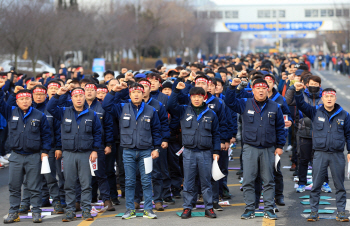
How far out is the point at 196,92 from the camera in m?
7.90

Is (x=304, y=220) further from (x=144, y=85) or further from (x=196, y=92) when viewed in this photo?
(x=144, y=85)

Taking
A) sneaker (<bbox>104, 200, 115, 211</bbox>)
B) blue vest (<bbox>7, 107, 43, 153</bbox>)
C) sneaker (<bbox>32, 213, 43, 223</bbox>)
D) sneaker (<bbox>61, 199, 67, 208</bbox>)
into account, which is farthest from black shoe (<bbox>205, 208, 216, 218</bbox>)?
blue vest (<bbox>7, 107, 43, 153</bbox>)

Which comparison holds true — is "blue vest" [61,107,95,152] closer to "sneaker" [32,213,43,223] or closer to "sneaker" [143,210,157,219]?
"sneaker" [32,213,43,223]

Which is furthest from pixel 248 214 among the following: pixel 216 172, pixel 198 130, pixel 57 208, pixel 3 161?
pixel 3 161

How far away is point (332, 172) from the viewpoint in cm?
768

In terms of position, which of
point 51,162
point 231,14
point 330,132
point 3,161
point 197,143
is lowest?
point 3,161

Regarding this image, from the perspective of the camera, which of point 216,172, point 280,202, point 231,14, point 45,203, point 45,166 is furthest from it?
point 231,14

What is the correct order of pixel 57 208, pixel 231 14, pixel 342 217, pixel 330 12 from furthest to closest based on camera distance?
1. pixel 231 14
2. pixel 330 12
3. pixel 57 208
4. pixel 342 217

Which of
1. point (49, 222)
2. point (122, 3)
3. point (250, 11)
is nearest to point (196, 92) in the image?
point (49, 222)

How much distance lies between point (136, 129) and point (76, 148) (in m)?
0.97

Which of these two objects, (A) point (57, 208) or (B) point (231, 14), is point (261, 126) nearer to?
(A) point (57, 208)

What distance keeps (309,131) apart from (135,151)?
337 centimetres

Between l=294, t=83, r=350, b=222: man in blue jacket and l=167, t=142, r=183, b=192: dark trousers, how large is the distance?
2535 mm

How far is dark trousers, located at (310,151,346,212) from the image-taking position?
7613 millimetres
